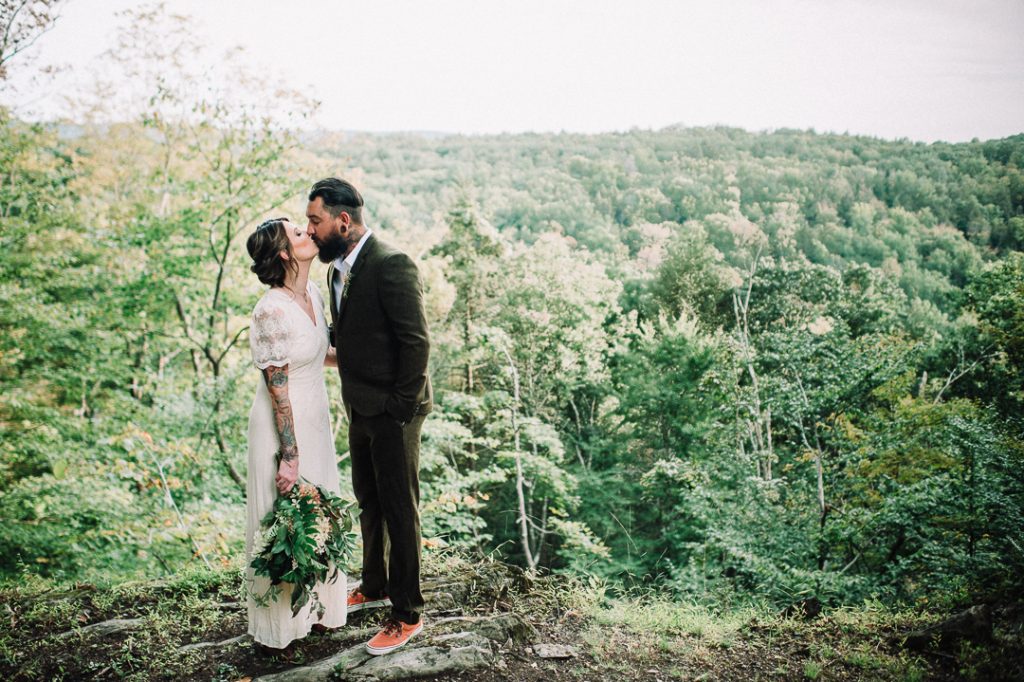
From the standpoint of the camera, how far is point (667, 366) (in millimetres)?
18500

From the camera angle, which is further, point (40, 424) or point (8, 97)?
point (40, 424)

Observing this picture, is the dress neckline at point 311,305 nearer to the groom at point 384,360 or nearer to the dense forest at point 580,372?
the groom at point 384,360

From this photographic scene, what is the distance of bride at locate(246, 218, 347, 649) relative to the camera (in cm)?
257

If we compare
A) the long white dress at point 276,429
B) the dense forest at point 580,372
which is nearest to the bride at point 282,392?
the long white dress at point 276,429

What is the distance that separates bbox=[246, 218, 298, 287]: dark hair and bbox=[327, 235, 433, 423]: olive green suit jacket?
318 millimetres

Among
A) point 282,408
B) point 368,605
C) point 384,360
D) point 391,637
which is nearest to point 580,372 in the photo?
point 368,605

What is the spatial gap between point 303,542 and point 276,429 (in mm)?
549

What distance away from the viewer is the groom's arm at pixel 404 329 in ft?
8.39

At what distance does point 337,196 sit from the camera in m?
2.69

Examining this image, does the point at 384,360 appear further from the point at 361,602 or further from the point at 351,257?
the point at 361,602

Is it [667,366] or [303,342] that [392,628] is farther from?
[667,366]

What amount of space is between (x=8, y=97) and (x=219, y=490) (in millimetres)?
6315

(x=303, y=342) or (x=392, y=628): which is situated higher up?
(x=303, y=342)

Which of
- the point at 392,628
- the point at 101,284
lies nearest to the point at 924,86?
the point at 392,628
